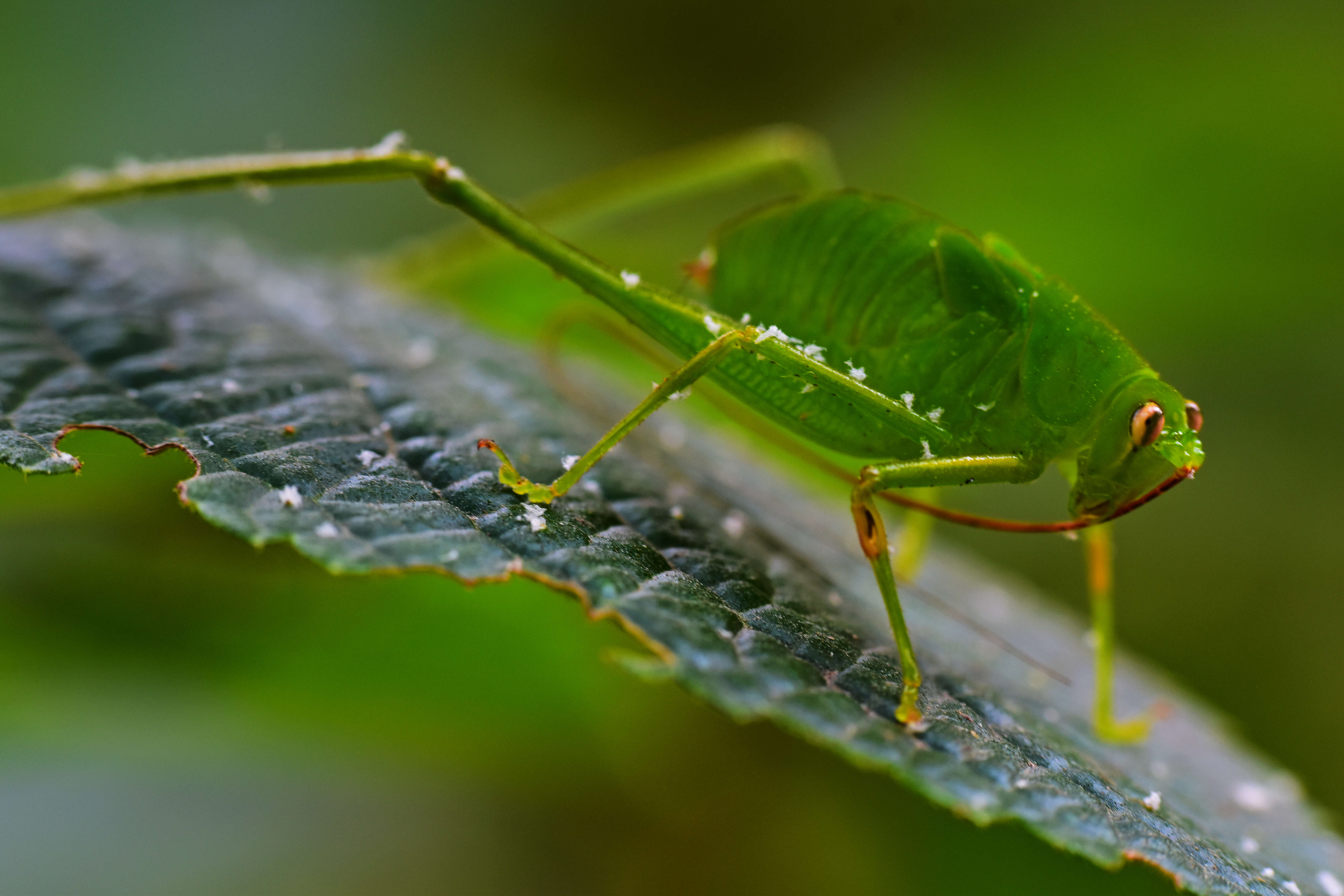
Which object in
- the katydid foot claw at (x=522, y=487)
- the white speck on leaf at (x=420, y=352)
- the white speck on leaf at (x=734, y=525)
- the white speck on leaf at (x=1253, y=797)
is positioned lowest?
the white speck on leaf at (x=1253, y=797)

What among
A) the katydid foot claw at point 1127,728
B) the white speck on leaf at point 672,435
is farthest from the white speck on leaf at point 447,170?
the katydid foot claw at point 1127,728

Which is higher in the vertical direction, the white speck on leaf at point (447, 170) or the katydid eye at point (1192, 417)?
the white speck on leaf at point (447, 170)

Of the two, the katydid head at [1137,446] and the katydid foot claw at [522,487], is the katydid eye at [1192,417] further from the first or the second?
the katydid foot claw at [522,487]

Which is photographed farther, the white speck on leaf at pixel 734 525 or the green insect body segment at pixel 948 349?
the white speck on leaf at pixel 734 525

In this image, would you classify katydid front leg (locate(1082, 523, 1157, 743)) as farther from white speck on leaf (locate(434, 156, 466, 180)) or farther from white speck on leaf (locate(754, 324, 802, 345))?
white speck on leaf (locate(434, 156, 466, 180))

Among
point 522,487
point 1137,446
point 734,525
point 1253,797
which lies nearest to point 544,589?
point 734,525

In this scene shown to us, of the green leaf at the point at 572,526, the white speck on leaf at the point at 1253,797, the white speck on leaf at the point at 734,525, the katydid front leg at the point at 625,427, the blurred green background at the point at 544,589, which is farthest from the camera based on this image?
the blurred green background at the point at 544,589

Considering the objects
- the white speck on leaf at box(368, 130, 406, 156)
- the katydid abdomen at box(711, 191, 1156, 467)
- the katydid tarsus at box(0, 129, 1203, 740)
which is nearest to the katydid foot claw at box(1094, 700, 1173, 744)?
the katydid tarsus at box(0, 129, 1203, 740)
